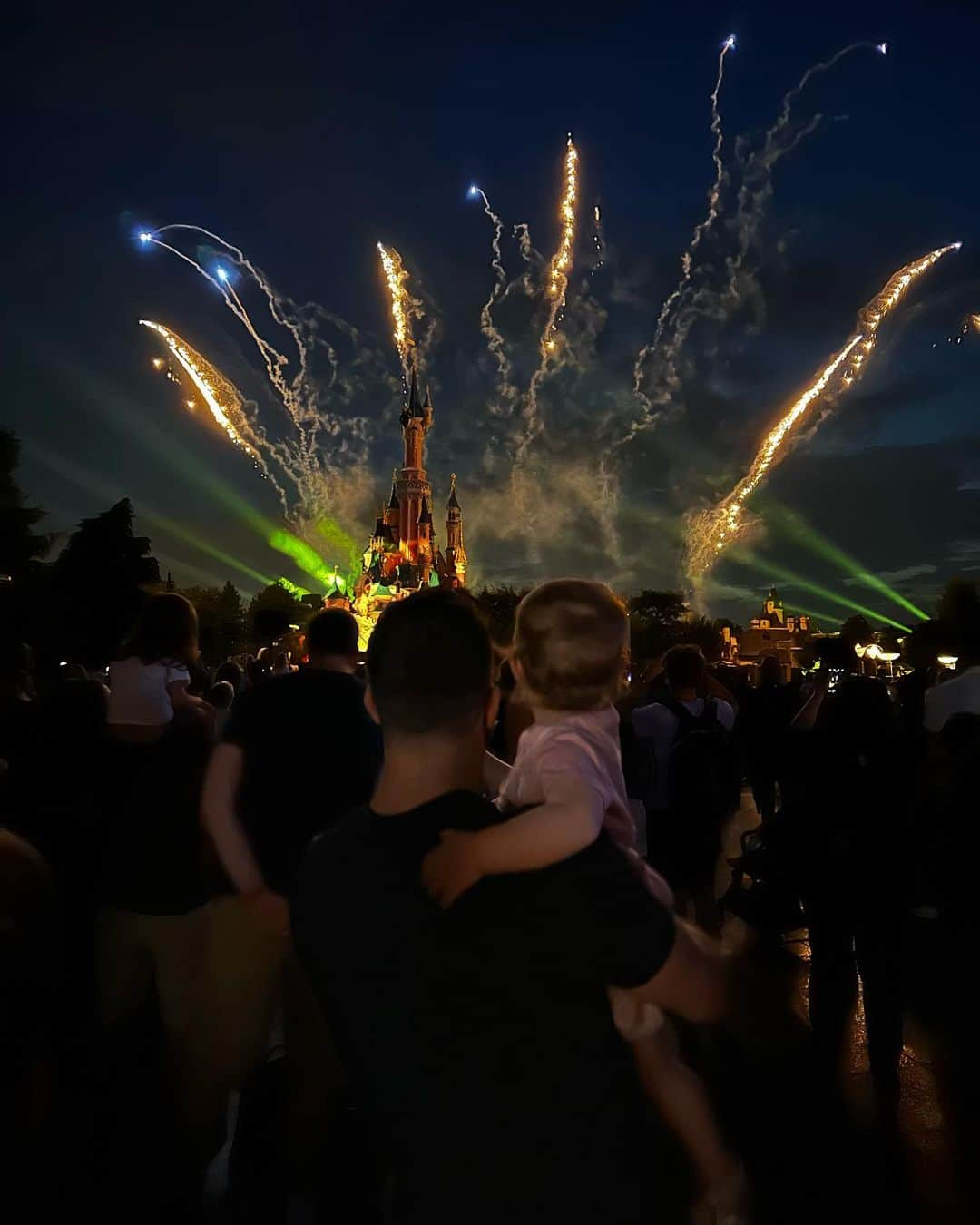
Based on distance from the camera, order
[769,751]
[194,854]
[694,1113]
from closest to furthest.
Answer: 1. [694,1113]
2. [194,854]
3. [769,751]

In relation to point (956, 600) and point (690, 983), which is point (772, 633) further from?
point (690, 983)

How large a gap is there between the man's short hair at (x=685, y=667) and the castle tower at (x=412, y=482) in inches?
3769

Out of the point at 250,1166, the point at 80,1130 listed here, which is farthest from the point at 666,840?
the point at 80,1130

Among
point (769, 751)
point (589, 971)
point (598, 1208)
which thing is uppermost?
point (769, 751)

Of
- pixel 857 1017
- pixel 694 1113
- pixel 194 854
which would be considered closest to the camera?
pixel 694 1113

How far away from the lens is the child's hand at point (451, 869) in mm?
1503

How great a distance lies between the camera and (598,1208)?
1.51 metres

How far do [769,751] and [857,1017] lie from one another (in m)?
4.04

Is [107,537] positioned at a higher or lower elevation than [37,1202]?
higher

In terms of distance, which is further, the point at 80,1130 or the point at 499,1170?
the point at 80,1130

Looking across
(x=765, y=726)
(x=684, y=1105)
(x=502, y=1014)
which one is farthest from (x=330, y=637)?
(x=765, y=726)

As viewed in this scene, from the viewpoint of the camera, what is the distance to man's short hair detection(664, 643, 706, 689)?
20.5 ft

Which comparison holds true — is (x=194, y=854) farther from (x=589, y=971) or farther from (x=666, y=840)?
(x=666, y=840)

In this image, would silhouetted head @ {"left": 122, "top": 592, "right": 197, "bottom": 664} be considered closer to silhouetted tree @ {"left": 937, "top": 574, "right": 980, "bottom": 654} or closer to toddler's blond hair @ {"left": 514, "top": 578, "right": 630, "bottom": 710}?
toddler's blond hair @ {"left": 514, "top": 578, "right": 630, "bottom": 710}
